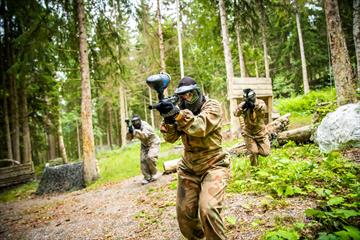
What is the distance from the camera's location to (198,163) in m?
3.73

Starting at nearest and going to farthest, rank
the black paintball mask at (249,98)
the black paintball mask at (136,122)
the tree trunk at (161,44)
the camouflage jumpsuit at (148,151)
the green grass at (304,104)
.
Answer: the black paintball mask at (249,98)
the camouflage jumpsuit at (148,151)
the black paintball mask at (136,122)
the green grass at (304,104)
the tree trunk at (161,44)

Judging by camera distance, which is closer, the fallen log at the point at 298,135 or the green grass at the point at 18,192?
the fallen log at the point at 298,135

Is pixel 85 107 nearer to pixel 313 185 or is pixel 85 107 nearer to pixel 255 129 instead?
pixel 255 129

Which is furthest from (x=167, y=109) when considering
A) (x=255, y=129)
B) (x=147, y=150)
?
(x=147, y=150)

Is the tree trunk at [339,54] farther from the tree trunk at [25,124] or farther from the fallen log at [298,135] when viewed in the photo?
the tree trunk at [25,124]

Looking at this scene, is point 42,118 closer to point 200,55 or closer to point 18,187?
point 18,187

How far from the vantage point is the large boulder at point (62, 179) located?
11.7 meters

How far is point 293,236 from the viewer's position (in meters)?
3.18

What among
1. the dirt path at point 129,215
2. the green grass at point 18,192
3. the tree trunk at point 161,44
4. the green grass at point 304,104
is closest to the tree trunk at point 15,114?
the green grass at point 18,192

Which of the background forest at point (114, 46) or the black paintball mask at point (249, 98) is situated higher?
the background forest at point (114, 46)

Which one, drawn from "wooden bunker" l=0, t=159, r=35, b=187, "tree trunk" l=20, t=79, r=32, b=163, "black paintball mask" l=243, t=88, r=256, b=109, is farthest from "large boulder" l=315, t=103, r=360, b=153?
"tree trunk" l=20, t=79, r=32, b=163

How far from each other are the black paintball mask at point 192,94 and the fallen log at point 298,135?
6349mm

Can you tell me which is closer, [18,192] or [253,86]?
[253,86]

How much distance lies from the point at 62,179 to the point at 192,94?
1063cm
